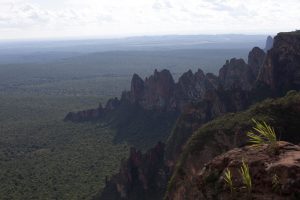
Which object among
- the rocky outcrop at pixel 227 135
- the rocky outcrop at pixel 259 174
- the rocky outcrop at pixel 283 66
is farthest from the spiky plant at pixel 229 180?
the rocky outcrop at pixel 283 66

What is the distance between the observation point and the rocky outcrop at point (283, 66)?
7712 centimetres

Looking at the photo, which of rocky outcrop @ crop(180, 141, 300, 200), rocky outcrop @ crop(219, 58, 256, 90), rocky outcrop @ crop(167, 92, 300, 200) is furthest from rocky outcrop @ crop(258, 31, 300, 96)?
rocky outcrop @ crop(180, 141, 300, 200)

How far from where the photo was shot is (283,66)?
7956 cm

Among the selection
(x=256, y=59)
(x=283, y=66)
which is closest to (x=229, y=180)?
(x=283, y=66)

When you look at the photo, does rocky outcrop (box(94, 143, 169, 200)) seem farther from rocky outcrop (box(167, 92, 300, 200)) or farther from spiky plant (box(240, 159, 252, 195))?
spiky plant (box(240, 159, 252, 195))

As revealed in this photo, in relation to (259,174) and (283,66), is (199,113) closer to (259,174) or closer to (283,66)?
(283,66)

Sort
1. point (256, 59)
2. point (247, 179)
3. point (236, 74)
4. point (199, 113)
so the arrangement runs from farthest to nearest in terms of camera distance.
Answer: point (236, 74)
point (256, 59)
point (199, 113)
point (247, 179)

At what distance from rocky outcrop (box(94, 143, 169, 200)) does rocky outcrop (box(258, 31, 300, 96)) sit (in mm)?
25029

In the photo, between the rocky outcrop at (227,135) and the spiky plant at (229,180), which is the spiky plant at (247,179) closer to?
the spiky plant at (229,180)

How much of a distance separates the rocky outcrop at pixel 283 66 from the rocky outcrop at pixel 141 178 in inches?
985

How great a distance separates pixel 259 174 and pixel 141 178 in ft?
Result: 166

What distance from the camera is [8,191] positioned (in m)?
80.3

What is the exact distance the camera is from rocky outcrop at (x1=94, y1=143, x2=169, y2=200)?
214 ft

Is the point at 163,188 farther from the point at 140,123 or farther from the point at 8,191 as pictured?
the point at 140,123
